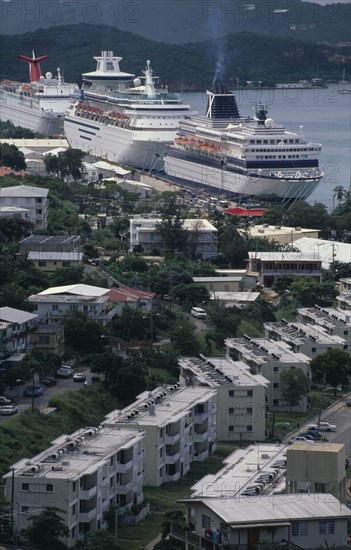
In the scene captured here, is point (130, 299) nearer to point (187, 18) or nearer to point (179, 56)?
point (179, 56)

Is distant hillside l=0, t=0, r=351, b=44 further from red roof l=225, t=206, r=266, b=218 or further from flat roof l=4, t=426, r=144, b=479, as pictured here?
flat roof l=4, t=426, r=144, b=479

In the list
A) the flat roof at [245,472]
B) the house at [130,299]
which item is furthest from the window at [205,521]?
the house at [130,299]

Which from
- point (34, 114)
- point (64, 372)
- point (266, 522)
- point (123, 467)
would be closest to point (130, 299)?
point (64, 372)

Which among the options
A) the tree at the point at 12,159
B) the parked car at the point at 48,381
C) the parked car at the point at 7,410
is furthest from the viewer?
the tree at the point at 12,159

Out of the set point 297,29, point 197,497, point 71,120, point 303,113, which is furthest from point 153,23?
point 197,497

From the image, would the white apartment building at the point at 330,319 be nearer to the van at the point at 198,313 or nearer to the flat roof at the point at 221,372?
the van at the point at 198,313

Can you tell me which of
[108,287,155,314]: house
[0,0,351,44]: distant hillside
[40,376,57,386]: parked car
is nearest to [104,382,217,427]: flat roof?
[40,376,57,386]: parked car
